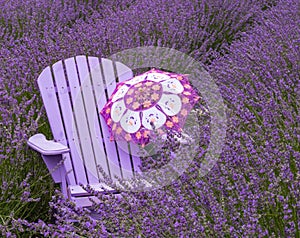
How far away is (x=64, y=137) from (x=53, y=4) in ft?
9.02

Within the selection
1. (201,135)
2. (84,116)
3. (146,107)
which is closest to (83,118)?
(84,116)

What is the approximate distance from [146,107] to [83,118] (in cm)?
39

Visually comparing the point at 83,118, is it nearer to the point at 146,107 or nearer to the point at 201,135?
the point at 146,107

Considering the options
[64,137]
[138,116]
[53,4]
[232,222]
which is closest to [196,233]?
[232,222]

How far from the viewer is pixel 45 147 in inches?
100

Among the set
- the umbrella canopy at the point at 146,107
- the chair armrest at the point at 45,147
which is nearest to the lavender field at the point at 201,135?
the chair armrest at the point at 45,147

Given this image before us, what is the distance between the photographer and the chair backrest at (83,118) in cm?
300

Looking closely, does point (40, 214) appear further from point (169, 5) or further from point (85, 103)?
point (169, 5)

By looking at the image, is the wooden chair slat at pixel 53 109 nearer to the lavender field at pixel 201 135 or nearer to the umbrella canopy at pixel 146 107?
the lavender field at pixel 201 135

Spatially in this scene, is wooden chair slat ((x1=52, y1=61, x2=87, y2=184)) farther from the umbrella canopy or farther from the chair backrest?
the umbrella canopy

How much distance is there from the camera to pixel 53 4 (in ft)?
17.8

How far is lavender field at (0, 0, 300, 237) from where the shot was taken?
1.73 m

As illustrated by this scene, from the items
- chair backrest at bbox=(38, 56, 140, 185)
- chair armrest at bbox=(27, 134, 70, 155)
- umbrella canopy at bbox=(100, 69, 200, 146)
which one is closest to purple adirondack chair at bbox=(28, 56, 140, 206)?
chair backrest at bbox=(38, 56, 140, 185)

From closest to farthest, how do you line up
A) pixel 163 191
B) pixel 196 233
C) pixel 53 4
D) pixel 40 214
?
1. pixel 196 233
2. pixel 163 191
3. pixel 40 214
4. pixel 53 4
